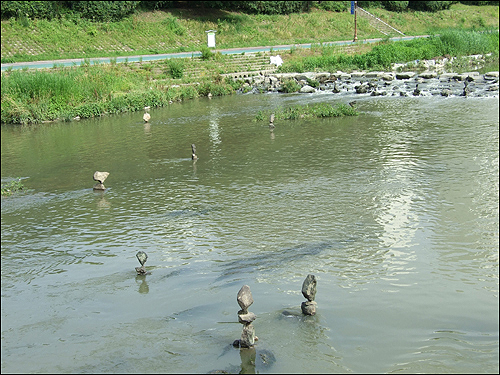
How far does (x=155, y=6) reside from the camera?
1727 inches

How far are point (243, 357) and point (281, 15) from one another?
166ft

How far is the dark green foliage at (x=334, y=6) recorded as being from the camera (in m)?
58.0

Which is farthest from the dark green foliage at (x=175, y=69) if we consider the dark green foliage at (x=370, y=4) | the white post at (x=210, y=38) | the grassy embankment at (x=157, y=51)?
the dark green foliage at (x=370, y=4)

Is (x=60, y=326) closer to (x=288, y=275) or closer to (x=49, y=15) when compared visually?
(x=288, y=275)

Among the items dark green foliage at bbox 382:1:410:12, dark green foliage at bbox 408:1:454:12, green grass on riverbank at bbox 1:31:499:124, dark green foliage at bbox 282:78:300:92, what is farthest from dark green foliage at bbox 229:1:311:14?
dark green foliage at bbox 282:78:300:92

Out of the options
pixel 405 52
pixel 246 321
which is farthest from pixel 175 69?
pixel 246 321

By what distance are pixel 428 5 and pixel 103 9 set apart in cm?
4311

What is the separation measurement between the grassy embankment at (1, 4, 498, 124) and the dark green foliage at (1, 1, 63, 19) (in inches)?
29.5

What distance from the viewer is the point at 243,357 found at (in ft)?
16.9

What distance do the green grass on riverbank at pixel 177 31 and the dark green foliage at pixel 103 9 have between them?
0.62 metres

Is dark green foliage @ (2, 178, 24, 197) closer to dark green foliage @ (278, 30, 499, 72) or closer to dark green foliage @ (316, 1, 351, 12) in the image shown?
dark green foliage @ (278, 30, 499, 72)

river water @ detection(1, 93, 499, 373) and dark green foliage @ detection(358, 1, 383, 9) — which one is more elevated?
dark green foliage @ detection(358, 1, 383, 9)

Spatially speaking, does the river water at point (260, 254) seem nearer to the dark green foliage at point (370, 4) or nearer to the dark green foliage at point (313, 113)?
the dark green foliage at point (313, 113)

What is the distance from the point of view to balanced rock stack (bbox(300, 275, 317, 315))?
19.0 feet
